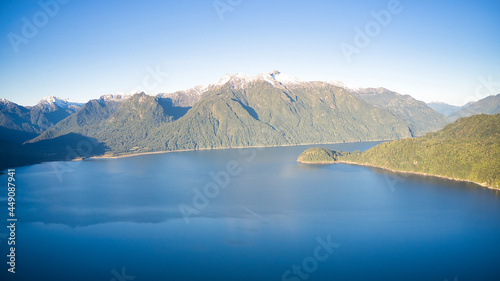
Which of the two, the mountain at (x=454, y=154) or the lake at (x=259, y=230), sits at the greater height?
the mountain at (x=454, y=154)

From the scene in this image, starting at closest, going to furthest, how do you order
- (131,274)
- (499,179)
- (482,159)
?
(131,274), (499,179), (482,159)

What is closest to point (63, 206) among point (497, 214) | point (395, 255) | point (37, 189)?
point (37, 189)

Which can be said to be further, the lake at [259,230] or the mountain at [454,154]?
the mountain at [454,154]

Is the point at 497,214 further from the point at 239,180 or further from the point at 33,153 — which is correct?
the point at 33,153

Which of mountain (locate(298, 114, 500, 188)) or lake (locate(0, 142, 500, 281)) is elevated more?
mountain (locate(298, 114, 500, 188))

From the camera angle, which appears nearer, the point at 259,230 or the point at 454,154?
the point at 259,230
